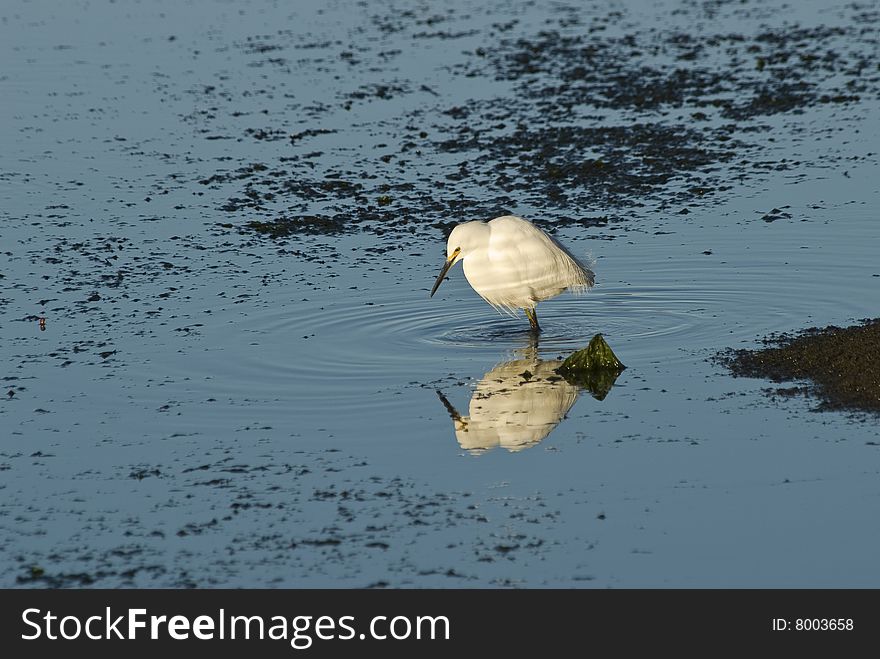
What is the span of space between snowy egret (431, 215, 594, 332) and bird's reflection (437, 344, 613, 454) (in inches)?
24.5

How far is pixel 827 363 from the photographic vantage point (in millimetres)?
9109

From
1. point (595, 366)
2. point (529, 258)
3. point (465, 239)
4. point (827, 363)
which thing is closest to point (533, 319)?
point (529, 258)

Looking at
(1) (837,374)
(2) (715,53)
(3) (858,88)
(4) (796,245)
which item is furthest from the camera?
(2) (715,53)

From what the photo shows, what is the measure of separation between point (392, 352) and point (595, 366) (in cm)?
153

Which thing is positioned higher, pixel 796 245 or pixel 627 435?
pixel 796 245

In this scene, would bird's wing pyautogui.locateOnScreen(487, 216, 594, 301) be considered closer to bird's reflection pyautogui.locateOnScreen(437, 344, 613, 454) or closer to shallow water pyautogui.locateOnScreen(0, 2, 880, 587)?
shallow water pyautogui.locateOnScreen(0, 2, 880, 587)

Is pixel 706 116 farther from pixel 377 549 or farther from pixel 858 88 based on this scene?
pixel 377 549

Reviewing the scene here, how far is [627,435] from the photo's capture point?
327 inches

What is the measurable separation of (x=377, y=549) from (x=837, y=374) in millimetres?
3561

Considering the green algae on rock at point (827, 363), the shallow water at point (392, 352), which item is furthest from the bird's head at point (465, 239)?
the green algae on rock at point (827, 363)

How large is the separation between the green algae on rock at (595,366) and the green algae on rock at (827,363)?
0.76 m

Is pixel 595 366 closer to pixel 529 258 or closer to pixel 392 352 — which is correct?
pixel 529 258

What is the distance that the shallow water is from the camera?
689cm
